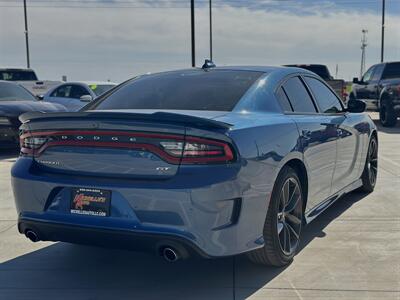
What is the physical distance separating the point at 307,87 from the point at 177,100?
1.43 m

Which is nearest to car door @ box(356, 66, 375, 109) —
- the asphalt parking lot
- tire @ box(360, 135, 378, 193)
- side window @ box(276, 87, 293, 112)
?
tire @ box(360, 135, 378, 193)

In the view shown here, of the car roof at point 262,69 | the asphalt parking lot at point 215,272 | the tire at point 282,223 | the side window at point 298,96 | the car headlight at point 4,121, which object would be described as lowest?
the asphalt parking lot at point 215,272

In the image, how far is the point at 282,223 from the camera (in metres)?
3.92

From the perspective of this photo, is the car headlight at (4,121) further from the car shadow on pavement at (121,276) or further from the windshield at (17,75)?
the windshield at (17,75)

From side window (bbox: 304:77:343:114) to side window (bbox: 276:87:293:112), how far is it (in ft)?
2.39

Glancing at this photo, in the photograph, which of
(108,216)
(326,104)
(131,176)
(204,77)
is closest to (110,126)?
(131,176)

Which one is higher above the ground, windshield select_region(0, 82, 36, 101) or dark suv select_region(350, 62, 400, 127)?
windshield select_region(0, 82, 36, 101)

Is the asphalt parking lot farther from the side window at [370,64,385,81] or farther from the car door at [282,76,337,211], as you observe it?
the side window at [370,64,385,81]

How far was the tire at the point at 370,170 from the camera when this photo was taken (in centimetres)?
616

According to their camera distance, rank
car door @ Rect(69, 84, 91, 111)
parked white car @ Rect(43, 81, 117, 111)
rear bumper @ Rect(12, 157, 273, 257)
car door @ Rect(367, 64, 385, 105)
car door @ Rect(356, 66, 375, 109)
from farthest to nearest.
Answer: car door @ Rect(356, 66, 375, 109) < car door @ Rect(367, 64, 385, 105) < parked white car @ Rect(43, 81, 117, 111) < car door @ Rect(69, 84, 91, 111) < rear bumper @ Rect(12, 157, 273, 257)

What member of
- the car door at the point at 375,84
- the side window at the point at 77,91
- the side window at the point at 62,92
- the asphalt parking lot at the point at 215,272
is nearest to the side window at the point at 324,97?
the asphalt parking lot at the point at 215,272

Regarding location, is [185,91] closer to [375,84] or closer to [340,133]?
[340,133]

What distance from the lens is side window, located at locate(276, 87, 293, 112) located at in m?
4.20

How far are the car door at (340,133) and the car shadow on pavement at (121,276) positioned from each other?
37.3 inches
